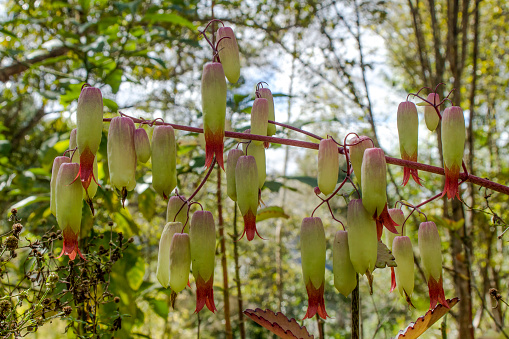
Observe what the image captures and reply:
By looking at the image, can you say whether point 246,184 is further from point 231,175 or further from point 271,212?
point 271,212

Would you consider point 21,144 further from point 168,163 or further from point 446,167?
point 446,167

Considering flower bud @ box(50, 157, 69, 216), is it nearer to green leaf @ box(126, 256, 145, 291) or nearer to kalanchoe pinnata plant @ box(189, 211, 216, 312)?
kalanchoe pinnata plant @ box(189, 211, 216, 312)

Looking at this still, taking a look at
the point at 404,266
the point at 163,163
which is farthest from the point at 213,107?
the point at 404,266

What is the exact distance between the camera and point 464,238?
0.99 meters

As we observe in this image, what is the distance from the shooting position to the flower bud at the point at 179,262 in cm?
43

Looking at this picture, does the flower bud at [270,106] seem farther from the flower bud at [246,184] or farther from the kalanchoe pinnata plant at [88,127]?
the kalanchoe pinnata plant at [88,127]

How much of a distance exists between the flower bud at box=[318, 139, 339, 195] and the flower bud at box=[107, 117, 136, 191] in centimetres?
21

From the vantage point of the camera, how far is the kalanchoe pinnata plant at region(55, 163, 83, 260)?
16.7 inches

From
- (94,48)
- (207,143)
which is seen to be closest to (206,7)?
(94,48)

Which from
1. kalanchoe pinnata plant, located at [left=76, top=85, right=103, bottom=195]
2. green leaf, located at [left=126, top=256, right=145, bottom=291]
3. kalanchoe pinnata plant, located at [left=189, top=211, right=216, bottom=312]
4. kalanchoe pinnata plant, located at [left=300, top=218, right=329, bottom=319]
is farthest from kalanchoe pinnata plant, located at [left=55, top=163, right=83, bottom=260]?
green leaf, located at [left=126, top=256, right=145, bottom=291]

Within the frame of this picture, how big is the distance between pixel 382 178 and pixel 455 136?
0.41 feet

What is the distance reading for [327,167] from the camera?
1.43 ft

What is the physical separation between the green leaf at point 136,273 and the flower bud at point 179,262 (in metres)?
0.60

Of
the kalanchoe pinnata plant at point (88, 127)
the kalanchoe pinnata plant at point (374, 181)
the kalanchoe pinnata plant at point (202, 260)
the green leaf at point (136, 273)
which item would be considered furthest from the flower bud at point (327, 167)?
the green leaf at point (136, 273)
